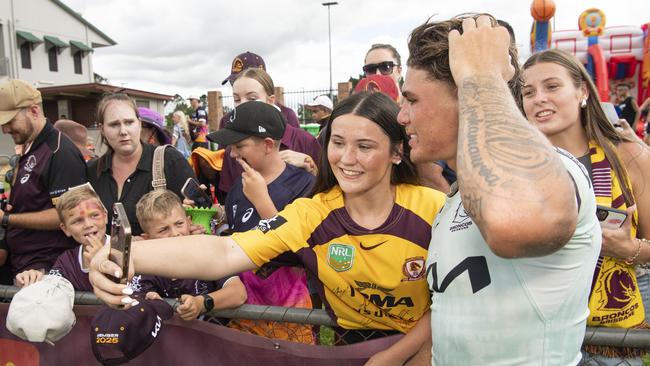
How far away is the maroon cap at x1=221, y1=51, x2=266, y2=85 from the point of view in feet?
15.7

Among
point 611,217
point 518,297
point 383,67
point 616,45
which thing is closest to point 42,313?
point 518,297

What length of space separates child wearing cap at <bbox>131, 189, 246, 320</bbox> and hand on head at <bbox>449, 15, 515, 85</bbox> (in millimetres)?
1530

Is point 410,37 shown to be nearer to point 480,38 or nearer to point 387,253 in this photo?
point 480,38

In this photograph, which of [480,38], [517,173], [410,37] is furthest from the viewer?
[410,37]

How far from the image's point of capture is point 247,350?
2121mm

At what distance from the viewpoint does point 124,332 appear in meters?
2.03

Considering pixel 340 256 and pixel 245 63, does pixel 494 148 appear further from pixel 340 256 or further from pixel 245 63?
pixel 245 63

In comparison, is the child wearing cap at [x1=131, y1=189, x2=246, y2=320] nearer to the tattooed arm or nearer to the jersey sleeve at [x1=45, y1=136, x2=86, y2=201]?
the jersey sleeve at [x1=45, y1=136, x2=86, y2=201]

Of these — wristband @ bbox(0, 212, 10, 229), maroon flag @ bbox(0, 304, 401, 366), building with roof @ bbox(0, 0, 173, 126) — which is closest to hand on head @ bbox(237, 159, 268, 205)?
maroon flag @ bbox(0, 304, 401, 366)

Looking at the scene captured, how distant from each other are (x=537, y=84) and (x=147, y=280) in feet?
7.29

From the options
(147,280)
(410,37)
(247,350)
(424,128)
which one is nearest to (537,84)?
(410,37)

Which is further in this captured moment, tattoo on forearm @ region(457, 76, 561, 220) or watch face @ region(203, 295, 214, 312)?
watch face @ region(203, 295, 214, 312)

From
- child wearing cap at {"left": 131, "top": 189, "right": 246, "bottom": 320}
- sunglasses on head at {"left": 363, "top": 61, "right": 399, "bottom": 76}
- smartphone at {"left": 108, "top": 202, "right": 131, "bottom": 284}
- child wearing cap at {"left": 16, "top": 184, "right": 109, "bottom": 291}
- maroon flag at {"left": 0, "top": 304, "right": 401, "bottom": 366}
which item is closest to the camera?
smartphone at {"left": 108, "top": 202, "right": 131, "bottom": 284}

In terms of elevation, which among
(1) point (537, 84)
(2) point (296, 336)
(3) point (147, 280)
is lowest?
(2) point (296, 336)
